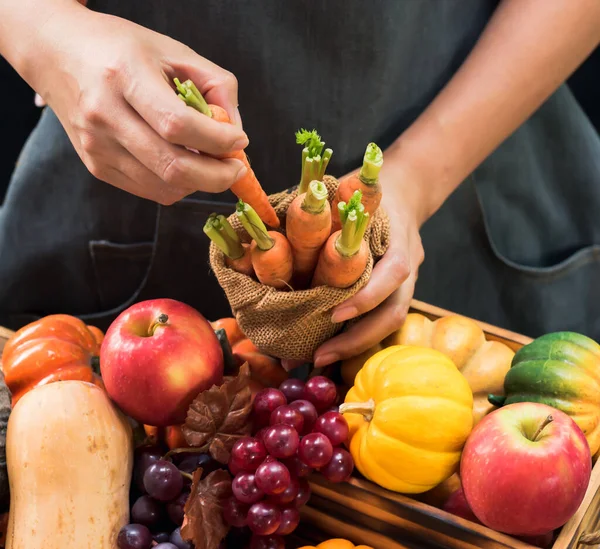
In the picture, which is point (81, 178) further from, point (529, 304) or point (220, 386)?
point (529, 304)

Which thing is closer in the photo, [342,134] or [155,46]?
[155,46]

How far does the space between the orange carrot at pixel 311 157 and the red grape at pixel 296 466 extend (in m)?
0.28

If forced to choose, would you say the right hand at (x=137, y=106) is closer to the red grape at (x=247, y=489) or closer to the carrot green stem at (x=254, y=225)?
the carrot green stem at (x=254, y=225)

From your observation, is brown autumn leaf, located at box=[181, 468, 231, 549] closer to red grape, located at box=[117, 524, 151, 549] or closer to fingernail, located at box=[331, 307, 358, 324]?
red grape, located at box=[117, 524, 151, 549]

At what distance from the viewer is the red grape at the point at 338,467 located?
0.67 metres

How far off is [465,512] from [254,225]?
35cm

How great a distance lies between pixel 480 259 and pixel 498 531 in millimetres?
652

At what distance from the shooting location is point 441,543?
2.18ft

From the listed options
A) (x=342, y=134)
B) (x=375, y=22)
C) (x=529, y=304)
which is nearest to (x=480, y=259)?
(x=529, y=304)

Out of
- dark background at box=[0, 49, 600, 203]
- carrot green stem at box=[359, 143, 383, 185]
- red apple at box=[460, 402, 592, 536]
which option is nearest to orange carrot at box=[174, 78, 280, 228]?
carrot green stem at box=[359, 143, 383, 185]

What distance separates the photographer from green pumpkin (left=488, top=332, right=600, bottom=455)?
2.37 feet

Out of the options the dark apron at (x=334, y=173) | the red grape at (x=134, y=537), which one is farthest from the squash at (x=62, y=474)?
the dark apron at (x=334, y=173)

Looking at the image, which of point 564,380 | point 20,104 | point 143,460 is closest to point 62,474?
point 143,460

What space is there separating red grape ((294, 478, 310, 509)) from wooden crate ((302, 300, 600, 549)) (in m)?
0.01
